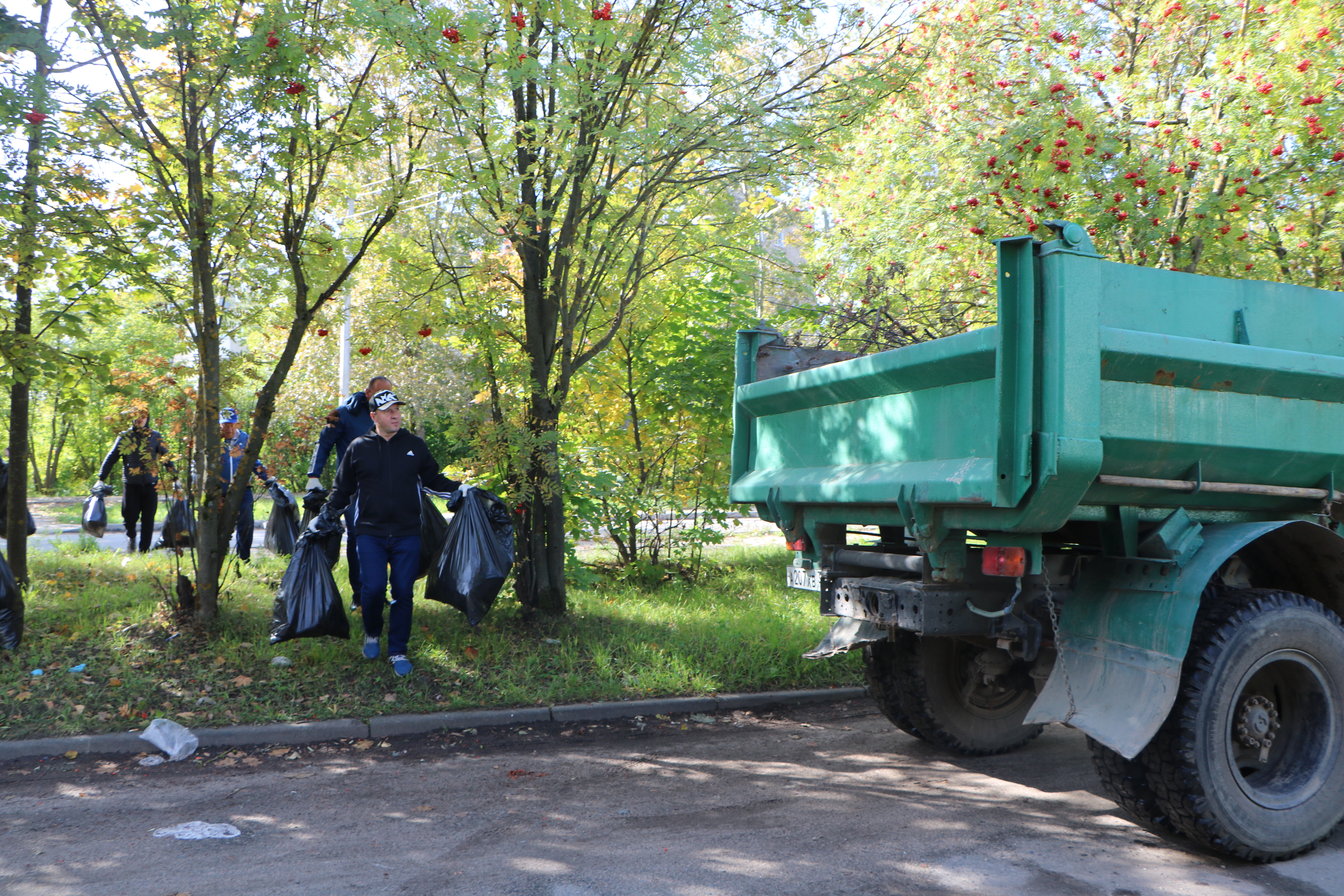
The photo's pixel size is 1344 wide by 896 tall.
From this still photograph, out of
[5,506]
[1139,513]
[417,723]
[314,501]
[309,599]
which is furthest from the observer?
[5,506]

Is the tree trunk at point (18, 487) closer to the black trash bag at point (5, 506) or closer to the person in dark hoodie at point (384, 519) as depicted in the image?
the black trash bag at point (5, 506)

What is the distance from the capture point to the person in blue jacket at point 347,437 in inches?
261

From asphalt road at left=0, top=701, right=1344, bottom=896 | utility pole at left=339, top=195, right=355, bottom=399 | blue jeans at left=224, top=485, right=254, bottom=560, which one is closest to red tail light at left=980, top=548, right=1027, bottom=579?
asphalt road at left=0, top=701, right=1344, bottom=896

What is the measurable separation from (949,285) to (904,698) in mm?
5003

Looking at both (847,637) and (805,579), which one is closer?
(805,579)

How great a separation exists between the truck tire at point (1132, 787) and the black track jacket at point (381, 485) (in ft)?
13.6

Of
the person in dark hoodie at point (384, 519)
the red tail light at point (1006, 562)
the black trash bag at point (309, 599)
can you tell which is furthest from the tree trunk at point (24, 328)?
the red tail light at point (1006, 562)

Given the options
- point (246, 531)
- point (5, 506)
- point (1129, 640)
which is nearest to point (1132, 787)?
point (1129, 640)

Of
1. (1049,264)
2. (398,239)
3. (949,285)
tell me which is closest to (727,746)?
(1049,264)

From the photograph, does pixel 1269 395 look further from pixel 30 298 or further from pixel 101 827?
pixel 30 298

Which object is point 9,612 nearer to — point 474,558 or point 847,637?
point 474,558

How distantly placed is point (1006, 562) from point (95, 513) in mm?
7349

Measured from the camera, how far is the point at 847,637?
4.73 metres

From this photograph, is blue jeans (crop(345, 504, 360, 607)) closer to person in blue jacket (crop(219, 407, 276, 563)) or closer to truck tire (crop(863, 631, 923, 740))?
person in blue jacket (crop(219, 407, 276, 563))
